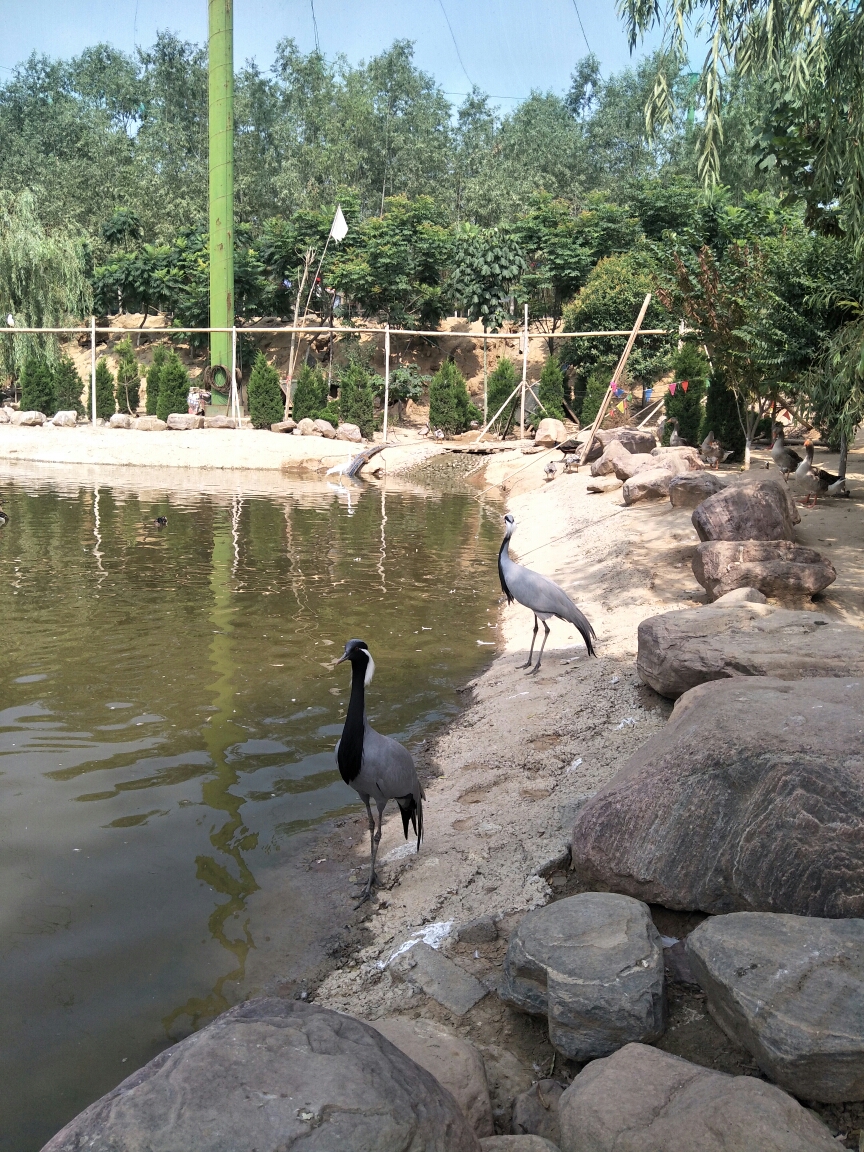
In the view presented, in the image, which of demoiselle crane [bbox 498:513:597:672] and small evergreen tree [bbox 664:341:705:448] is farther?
small evergreen tree [bbox 664:341:705:448]

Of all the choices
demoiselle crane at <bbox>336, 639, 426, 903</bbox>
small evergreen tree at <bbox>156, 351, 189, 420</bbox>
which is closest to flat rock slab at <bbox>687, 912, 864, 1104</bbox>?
demoiselle crane at <bbox>336, 639, 426, 903</bbox>

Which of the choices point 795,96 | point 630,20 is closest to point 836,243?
point 795,96

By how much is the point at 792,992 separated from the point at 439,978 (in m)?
1.39

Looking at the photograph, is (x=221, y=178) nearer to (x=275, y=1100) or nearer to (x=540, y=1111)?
(x=540, y=1111)

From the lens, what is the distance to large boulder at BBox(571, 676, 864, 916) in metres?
3.12

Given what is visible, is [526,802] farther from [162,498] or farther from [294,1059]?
[162,498]

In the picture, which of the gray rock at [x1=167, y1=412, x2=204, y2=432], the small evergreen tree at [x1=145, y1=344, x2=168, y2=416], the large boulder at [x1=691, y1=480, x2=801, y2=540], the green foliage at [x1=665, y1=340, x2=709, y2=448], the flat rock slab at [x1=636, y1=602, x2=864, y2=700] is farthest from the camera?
the small evergreen tree at [x1=145, y1=344, x2=168, y2=416]

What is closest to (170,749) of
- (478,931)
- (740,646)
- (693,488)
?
(478,931)

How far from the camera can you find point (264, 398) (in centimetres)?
2527

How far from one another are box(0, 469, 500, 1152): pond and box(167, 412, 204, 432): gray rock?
11.5 metres

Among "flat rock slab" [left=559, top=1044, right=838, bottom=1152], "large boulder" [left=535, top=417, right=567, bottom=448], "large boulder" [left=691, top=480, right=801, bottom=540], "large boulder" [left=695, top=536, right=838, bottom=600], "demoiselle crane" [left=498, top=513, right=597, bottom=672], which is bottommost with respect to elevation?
"flat rock slab" [left=559, top=1044, right=838, bottom=1152]

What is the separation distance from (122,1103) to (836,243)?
10463 millimetres

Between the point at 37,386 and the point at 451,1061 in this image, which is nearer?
the point at 451,1061

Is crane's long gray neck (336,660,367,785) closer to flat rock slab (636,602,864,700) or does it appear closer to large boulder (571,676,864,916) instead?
large boulder (571,676,864,916)
